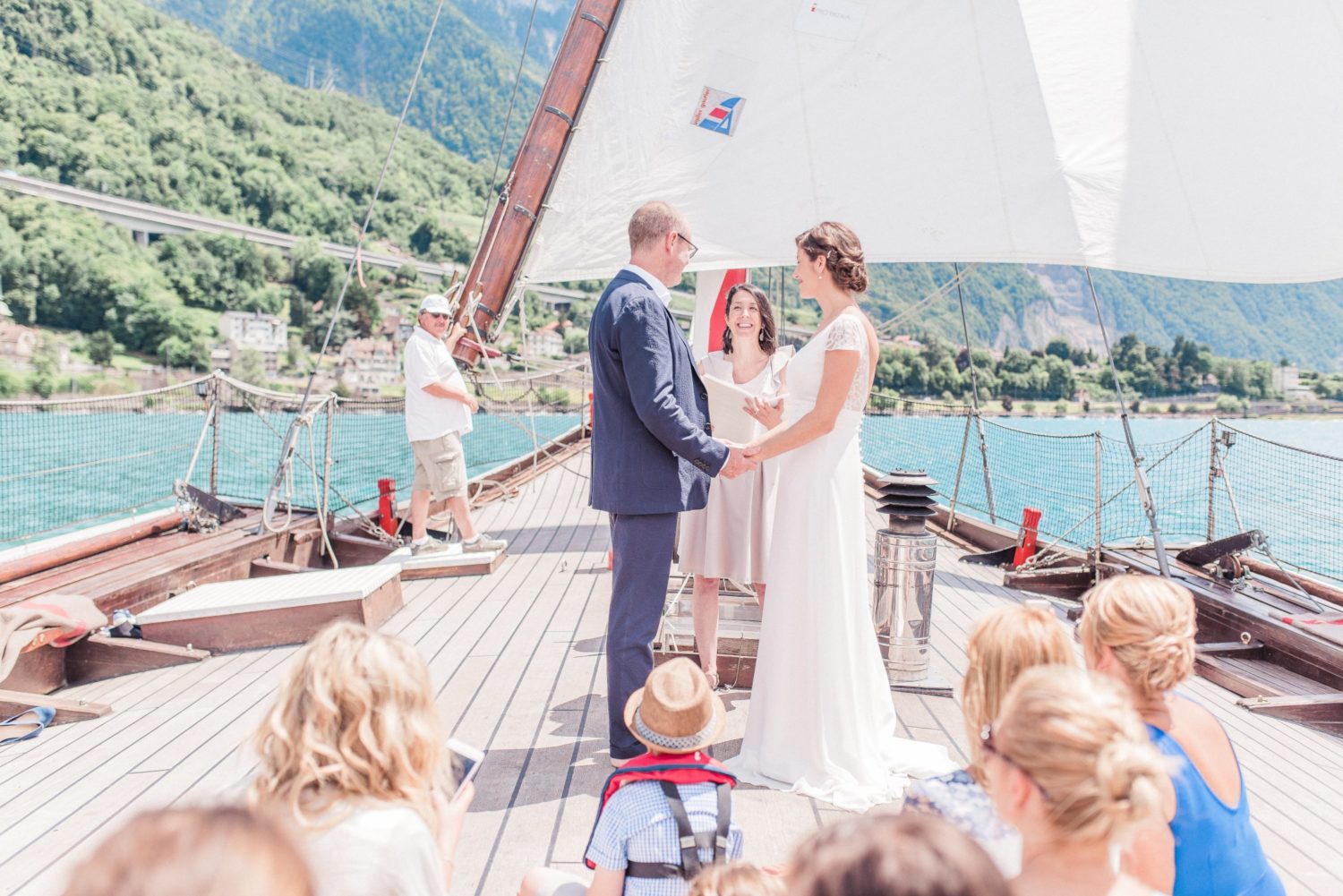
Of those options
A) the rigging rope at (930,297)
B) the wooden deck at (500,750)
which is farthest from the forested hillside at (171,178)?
the wooden deck at (500,750)

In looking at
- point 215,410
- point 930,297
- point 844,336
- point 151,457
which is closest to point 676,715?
point 844,336

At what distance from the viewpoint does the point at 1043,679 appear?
3.47ft

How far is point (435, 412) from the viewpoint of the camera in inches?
209

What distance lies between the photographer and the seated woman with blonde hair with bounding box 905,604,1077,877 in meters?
1.49

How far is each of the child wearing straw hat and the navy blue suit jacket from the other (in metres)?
0.93

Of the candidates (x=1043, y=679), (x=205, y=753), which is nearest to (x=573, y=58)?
(x=205, y=753)

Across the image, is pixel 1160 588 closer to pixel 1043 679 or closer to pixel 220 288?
pixel 1043 679

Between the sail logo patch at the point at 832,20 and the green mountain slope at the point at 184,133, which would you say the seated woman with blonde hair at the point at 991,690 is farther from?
the green mountain slope at the point at 184,133

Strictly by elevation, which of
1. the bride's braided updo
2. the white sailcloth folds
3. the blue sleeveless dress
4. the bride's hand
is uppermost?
the white sailcloth folds

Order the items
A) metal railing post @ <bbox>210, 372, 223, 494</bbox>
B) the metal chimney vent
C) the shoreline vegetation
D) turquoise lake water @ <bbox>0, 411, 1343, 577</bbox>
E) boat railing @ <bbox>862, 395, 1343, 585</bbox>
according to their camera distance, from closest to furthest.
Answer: the metal chimney vent → boat railing @ <bbox>862, 395, 1343, 585</bbox> → metal railing post @ <bbox>210, 372, 223, 494</bbox> → turquoise lake water @ <bbox>0, 411, 1343, 577</bbox> → the shoreline vegetation

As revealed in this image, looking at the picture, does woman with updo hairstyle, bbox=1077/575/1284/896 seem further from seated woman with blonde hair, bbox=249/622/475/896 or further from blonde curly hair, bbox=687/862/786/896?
seated woman with blonde hair, bbox=249/622/475/896

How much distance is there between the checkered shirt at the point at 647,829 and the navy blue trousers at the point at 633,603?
104cm

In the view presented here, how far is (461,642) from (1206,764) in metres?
3.10

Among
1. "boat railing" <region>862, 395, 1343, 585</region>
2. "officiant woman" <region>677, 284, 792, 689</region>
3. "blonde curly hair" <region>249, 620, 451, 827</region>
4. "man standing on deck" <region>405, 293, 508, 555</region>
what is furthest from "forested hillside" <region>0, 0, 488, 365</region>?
"blonde curly hair" <region>249, 620, 451, 827</region>
